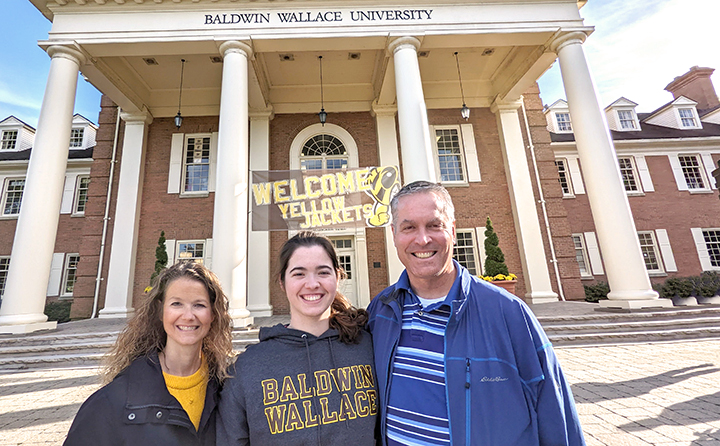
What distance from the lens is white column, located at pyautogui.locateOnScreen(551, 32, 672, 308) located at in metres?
8.77

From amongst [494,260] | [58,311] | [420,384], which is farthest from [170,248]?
[420,384]

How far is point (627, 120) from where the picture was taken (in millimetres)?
21438

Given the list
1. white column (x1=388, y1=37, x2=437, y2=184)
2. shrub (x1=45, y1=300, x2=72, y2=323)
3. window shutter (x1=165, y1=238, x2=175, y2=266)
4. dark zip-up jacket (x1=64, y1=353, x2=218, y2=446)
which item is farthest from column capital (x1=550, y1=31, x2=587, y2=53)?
shrub (x1=45, y1=300, x2=72, y2=323)

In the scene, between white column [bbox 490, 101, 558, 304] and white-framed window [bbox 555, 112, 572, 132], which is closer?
white column [bbox 490, 101, 558, 304]

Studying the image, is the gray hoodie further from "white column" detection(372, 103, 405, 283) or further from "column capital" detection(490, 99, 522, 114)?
"column capital" detection(490, 99, 522, 114)

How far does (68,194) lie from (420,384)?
72.0 feet

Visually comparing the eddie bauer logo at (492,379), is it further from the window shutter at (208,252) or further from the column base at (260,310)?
the window shutter at (208,252)

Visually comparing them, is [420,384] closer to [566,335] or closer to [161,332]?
[161,332]

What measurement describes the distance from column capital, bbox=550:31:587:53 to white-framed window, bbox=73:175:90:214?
21361 millimetres

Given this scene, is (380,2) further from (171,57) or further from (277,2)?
(171,57)

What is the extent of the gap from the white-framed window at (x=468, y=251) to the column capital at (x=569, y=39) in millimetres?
6659

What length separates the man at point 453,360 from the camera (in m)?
1.47

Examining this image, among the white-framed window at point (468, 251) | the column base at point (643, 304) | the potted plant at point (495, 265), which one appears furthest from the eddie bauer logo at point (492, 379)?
the white-framed window at point (468, 251)

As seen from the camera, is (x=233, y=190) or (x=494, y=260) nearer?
(x=233, y=190)
